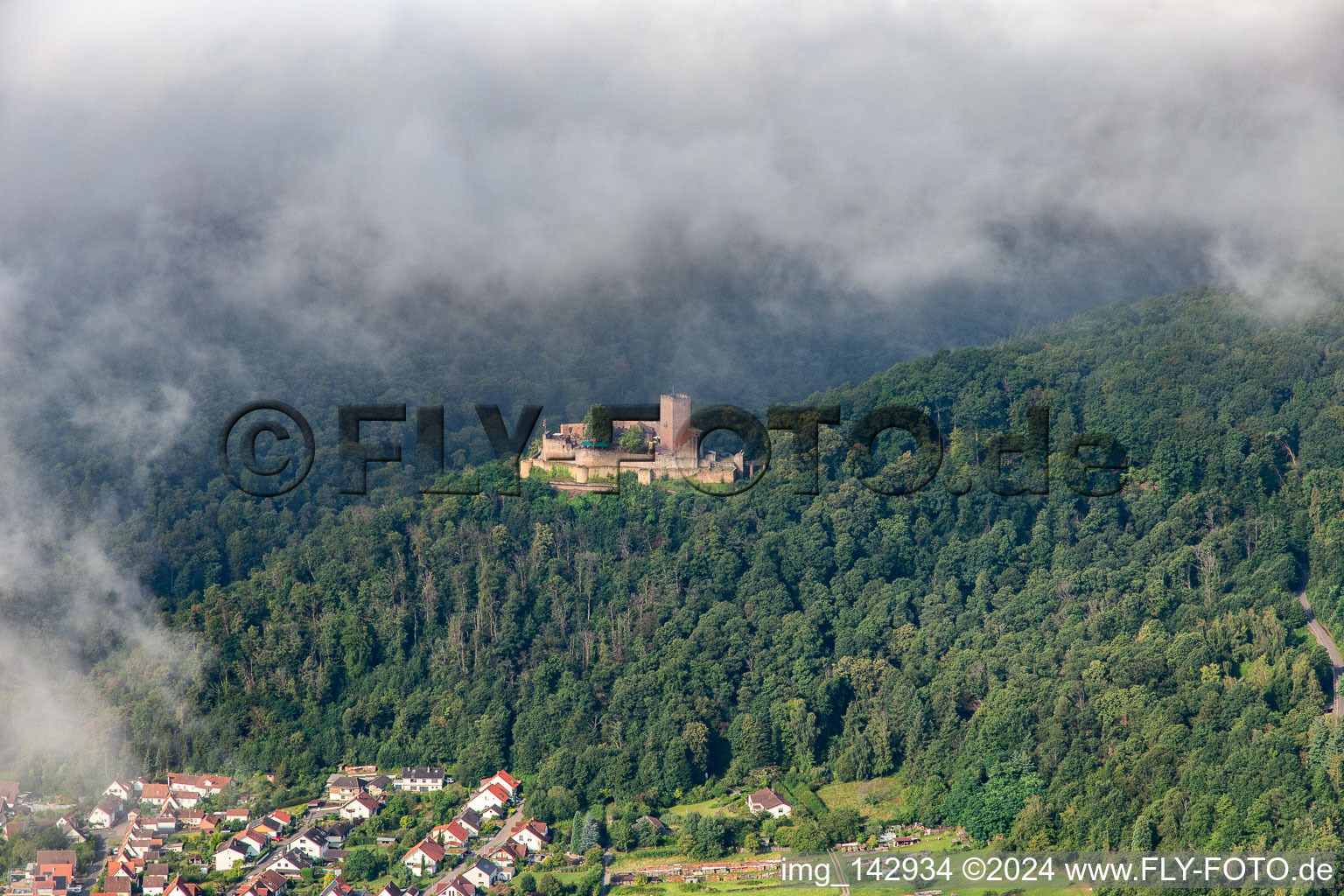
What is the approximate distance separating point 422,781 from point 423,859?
11.7 feet

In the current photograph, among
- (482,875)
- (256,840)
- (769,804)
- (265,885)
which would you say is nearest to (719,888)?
(769,804)

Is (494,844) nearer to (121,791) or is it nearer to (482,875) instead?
(482,875)

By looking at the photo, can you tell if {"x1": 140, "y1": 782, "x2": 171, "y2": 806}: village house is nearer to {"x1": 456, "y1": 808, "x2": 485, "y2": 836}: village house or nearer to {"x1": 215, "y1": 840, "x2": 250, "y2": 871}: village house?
{"x1": 215, "y1": 840, "x2": 250, "y2": 871}: village house

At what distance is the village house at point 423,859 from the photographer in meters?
34.2

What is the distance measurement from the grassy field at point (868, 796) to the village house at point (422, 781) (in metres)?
7.36

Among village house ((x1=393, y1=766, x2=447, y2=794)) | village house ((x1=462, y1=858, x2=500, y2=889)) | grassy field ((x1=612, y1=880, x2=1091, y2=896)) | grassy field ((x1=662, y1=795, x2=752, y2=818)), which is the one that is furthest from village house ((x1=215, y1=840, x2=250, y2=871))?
grassy field ((x1=662, y1=795, x2=752, y2=818))

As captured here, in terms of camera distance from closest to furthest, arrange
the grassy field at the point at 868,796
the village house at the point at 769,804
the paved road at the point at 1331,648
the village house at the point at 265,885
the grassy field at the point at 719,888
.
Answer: the grassy field at the point at 719,888 → the village house at the point at 265,885 → the paved road at the point at 1331,648 → the village house at the point at 769,804 → the grassy field at the point at 868,796

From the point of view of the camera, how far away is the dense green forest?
116ft

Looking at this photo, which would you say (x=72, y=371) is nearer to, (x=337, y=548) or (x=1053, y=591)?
(x=337, y=548)

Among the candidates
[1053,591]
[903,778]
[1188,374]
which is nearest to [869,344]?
[1188,374]

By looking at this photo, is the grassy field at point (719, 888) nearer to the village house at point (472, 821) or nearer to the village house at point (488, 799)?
the village house at point (472, 821)

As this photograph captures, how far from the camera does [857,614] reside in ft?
132

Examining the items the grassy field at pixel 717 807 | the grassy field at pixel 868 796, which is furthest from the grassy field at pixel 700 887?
the grassy field at pixel 868 796

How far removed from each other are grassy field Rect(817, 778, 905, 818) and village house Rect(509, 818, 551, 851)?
521 cm
